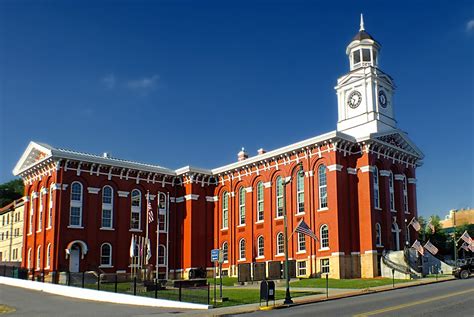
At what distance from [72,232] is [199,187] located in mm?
14109

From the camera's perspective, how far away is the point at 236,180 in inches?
2243

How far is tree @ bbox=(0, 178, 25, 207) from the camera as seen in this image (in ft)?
337

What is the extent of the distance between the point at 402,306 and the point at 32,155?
42152 mm

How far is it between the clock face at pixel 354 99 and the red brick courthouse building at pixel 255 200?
104 millimetres

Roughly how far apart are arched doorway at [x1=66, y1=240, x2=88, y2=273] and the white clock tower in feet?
86.4

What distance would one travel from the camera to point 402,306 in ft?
75.5

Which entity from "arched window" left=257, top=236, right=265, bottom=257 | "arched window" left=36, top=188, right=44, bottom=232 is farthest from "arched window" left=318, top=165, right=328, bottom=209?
"arched window" left=36, top=188, right=44, bottom=232

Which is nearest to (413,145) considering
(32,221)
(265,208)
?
(265,208)

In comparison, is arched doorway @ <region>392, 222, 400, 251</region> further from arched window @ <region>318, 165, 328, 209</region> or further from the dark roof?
the dark roof

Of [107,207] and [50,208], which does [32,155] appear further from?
[107,207]

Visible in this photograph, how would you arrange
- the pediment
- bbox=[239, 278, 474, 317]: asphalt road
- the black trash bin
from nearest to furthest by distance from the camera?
1. bbox=[239, 278, 474, 317]: asphalt road
2. the black trash bin
3. the pediment

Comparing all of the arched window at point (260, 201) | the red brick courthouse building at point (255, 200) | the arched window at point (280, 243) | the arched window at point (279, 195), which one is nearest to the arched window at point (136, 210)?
the red brick courthouse building at point (255, 200)

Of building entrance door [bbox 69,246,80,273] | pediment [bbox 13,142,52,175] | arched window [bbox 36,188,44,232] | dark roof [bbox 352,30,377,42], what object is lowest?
building entrance door [bbox 69,246,80,273]

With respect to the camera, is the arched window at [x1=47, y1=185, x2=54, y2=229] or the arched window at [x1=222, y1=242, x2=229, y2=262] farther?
the arched window at [x1=222, y1=242, x2=229, y2=262]
